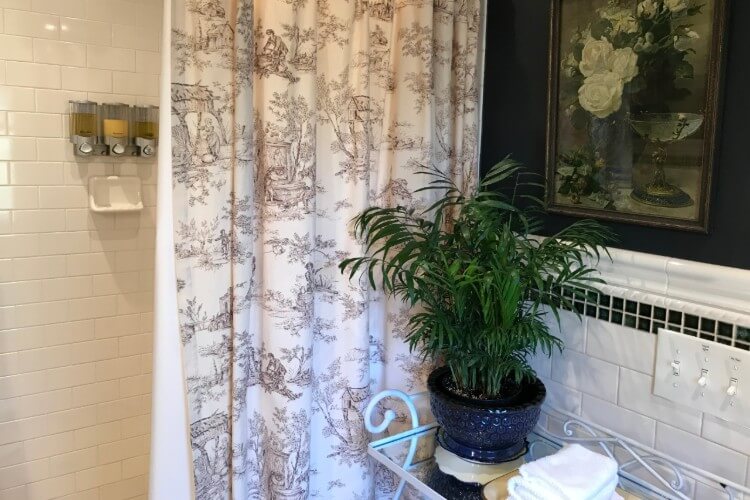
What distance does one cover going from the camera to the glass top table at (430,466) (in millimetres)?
1354

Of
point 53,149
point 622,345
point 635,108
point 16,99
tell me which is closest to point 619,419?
point 622,345

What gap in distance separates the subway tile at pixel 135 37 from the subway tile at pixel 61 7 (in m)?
0.12

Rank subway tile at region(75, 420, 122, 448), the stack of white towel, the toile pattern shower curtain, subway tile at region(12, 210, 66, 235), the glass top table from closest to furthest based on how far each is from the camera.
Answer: the stack of white towel < the glass top table < the toile pattern shower curtain < subway tile at region(12, 210, 66, 235) < subway tile at region(75, 420, 122, 448)

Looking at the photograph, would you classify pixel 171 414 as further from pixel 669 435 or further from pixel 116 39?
pixel 116 39

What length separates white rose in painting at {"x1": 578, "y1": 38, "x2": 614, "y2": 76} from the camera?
143cm

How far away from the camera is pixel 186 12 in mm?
1397

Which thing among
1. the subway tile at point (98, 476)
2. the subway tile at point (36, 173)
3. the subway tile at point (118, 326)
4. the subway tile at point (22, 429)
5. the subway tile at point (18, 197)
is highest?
the subway tile at point (36, 173)

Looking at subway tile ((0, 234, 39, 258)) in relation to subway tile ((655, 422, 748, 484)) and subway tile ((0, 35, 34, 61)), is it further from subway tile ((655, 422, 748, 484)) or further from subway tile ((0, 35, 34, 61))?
subway tile ((655, 422, 748, 484))

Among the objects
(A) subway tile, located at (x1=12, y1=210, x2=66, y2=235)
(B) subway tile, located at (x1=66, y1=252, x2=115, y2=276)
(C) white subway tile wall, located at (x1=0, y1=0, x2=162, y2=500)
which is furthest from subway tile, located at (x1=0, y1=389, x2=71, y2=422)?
(A) subway tile, located at (x1=12, y1=210, x2=66, y2=235)

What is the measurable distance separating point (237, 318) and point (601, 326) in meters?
0.92

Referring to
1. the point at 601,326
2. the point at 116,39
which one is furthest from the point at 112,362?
the point at 601,326

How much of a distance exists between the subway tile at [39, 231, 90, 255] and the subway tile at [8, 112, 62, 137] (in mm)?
350

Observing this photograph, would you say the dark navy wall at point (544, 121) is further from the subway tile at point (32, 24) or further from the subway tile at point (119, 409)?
the subway tile at point (119, 409)

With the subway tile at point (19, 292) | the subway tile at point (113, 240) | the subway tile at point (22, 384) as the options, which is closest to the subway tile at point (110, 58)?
the subway tile at point (113, 240)
